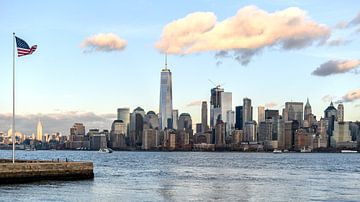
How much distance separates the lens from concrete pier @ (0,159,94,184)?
211 ft

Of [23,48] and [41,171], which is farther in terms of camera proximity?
[41,171]

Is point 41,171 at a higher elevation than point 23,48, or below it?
below

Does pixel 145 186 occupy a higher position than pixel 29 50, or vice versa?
pixel 29 50

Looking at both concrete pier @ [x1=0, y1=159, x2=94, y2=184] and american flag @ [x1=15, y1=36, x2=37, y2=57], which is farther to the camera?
concrete pier @ [x1=0, y1=159, x2=94, y2=184]

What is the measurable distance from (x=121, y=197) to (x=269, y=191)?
17.8 metres

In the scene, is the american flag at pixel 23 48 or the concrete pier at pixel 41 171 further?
the concrete pier at pixel 41 171

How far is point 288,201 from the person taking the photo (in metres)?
53.5

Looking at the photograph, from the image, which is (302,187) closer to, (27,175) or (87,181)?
(87,181)

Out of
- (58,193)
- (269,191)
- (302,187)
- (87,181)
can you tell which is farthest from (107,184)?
(302,187)

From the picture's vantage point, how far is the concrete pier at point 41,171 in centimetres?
6419

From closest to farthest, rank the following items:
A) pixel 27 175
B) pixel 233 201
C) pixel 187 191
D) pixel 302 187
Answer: pixel 233 201 < pixel 187 191 < pixel 27 175 < pixel 302 187

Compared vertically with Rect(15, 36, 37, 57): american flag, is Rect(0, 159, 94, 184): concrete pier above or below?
below

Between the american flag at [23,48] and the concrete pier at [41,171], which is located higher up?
the american flag at [23,48]

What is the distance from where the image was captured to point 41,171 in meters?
68.2
